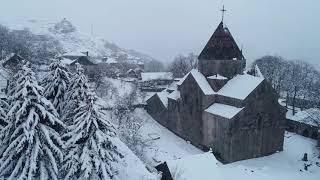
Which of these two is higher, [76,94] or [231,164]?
[76,94]

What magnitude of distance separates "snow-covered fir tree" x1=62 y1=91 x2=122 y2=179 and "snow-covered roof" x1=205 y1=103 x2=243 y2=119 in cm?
1747

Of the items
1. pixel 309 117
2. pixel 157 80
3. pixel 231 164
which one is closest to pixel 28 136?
pixel 231 164

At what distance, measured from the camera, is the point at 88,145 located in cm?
1781

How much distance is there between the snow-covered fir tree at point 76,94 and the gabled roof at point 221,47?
22.1 metres

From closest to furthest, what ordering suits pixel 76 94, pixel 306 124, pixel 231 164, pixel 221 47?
pixel 76 94, pixel 231 164, pixel 221 47, pixel 306 124

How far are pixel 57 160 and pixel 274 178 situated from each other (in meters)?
20.0

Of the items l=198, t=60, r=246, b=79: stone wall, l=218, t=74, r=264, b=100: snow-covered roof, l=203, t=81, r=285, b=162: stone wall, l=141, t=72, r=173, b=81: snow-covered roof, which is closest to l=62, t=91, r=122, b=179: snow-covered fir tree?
l=203, t=81, r=285, b=162: stone wall

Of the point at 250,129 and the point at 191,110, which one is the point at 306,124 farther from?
Result: the point at 191,110

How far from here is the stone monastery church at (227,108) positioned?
33250mm

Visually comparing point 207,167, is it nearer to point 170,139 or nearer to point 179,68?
point 170,139

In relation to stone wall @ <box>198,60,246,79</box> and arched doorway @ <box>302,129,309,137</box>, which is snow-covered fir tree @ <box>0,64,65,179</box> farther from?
arched doorway @ <box>302,129,309,137</box>

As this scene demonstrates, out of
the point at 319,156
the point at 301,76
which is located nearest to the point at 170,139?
the point at 319,156

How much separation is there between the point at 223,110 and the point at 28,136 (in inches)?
892

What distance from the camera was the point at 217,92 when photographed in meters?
37.2
